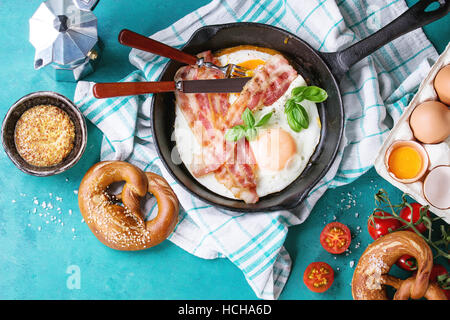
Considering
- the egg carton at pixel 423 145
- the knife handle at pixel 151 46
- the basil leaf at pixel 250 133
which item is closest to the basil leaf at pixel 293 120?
the basil leaf at pixel 250 133

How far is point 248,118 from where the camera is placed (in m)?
2.78

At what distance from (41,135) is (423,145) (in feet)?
8.20

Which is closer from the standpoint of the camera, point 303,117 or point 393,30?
point 393,30

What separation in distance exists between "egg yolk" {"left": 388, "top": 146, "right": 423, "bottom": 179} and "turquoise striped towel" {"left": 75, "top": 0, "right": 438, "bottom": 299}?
14cm

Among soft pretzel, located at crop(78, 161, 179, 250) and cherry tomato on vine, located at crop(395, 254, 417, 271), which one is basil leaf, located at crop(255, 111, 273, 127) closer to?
soft pretzel, located at crop(78, 161, 179, 250)

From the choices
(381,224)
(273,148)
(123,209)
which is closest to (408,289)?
(381,224)

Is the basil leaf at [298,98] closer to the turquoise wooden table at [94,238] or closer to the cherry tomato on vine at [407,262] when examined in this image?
the turquoise wooden table at [94,238]

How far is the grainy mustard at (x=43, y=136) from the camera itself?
2869 millimetres

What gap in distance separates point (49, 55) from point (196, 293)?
1862 millimetres

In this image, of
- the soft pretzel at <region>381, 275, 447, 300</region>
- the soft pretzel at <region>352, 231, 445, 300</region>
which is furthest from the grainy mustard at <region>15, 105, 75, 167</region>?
the soft pretzel at <region>381, 275, 447, 300</region>

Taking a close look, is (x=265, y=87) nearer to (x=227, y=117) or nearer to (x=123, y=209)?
(x=227, y=117)

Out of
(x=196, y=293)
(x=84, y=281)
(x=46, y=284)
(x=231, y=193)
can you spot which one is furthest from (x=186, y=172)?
(x=46, y=284)

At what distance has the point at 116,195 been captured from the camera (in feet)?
10.0

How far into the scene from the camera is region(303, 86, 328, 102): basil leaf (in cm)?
283
